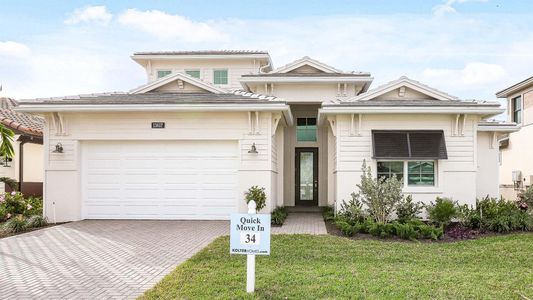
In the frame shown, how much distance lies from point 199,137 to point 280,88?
16.3ft

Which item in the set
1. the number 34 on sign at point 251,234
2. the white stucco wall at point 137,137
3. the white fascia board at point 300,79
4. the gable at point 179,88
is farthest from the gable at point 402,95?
the number 34 on sign at point 251,234

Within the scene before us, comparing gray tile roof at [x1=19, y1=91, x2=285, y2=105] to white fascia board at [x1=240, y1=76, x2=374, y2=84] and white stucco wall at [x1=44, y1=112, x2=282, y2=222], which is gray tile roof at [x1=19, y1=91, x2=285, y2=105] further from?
white fascia board at [x1=240, y1=76, x2=374, y2=84]

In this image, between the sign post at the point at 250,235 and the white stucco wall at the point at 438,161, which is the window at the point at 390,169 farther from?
the sign post at the point at 250,235

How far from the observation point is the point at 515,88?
22.5 meters

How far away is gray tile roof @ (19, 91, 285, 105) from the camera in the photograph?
12.8 metres

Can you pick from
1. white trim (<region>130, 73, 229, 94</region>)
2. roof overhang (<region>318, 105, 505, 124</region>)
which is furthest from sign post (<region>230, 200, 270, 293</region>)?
white trim (<region>130, 73, 229, 94</region>)

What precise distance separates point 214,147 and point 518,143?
17.4 m

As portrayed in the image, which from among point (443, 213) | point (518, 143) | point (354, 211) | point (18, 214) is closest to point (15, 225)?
point (18, 214)

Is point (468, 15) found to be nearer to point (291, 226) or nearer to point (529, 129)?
point (291, 226)

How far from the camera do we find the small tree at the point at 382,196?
37.2 ft

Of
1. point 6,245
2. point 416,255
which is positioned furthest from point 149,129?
point 416,255

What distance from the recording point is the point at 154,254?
8.47 meters

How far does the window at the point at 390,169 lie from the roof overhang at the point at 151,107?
3292 millimetres

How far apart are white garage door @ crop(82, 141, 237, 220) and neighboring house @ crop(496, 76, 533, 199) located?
1401 centimetres
